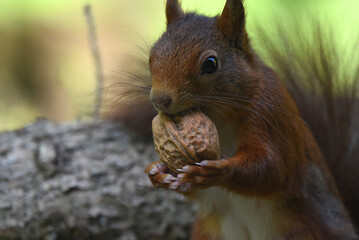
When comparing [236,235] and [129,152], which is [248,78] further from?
[129,152]

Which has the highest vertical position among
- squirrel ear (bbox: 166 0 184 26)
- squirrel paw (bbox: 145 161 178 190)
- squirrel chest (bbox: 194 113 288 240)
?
squirrel ear (bbox: 166 0 184 26)

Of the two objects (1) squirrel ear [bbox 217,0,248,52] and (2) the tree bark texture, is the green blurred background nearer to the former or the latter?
(2) the tree bark texture

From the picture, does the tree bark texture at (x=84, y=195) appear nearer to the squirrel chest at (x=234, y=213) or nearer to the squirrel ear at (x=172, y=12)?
the squirrel chest at (x=234, y=213)

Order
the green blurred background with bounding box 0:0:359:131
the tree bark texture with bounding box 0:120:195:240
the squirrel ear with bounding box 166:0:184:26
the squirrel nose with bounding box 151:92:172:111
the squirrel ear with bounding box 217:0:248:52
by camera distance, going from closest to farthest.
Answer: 1. the squirrel nose with bounding box 151:92:172:111
2. the squirrel ear with bounding box 217:0:248:52
3. the squirrel ear with bounding box 166:0:184:26
4. the tree bark texture with bounding box 0:120:195:240
5. the green blurred background with bounding box 0:0:359:131

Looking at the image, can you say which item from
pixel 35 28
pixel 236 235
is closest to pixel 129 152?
pixel 236 235

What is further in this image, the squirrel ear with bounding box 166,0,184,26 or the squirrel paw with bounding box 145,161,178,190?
the squirrel ear with bounding box 166,0,184,26

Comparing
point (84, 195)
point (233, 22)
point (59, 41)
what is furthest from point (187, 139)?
point (59, 41)

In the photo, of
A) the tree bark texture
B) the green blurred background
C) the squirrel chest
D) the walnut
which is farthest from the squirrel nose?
the green blurred background

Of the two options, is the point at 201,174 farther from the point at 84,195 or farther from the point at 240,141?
the point at 84,195
